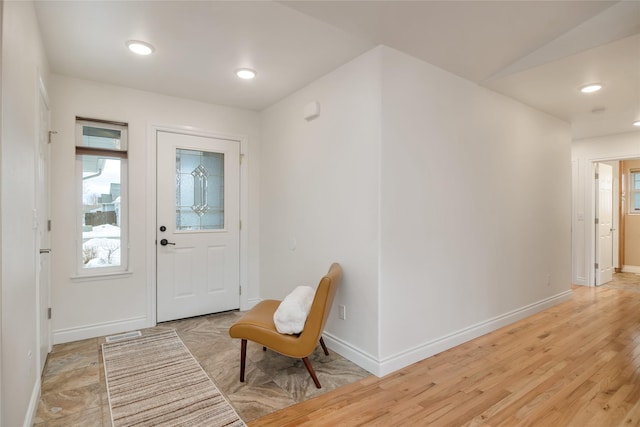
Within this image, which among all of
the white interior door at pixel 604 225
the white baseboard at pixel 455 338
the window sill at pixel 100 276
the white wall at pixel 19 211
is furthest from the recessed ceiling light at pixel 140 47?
the white interior door at pixel 604 225

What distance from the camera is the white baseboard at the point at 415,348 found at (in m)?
2.51

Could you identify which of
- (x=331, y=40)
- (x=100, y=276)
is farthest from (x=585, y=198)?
(x=100, y=276)

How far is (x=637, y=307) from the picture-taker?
4.14 metres

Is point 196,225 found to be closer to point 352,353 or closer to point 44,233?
point 44,233

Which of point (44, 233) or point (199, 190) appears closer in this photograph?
point (44, 233)

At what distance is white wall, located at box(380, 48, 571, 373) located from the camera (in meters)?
2.58

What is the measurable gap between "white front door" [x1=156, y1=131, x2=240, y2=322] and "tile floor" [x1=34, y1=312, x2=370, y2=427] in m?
0.66

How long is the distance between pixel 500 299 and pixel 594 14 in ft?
8.45

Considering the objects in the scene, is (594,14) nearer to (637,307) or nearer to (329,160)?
(329,160)

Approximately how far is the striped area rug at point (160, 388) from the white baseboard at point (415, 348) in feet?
3.40

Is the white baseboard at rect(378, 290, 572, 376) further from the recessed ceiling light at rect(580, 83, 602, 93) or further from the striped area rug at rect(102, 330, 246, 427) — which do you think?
the recessed ceiling light at rect(580, 83, 602, 93)

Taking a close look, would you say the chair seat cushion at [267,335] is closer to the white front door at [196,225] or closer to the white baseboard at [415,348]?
the white baseboard at [415,348]

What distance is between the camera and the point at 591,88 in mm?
3236

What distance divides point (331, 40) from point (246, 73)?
958 mm
